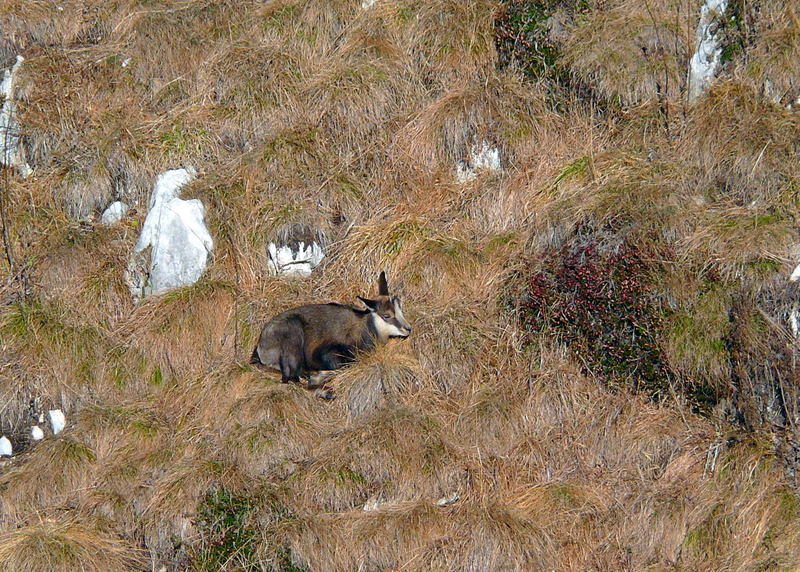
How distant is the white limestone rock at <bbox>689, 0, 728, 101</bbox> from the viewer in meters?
9.36

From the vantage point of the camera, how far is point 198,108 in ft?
33.5

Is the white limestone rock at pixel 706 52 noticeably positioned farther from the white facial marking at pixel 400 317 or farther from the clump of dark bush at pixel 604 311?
the white facial marking at pixel 400 317

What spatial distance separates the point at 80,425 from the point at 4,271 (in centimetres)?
215

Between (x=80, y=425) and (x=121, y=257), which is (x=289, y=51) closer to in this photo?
(x=121, y=257)

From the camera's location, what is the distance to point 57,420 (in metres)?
8.50

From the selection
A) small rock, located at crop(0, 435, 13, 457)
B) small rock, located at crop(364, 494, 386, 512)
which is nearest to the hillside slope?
small rock, located at crop(364, 494, 386, 512)

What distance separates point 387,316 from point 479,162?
219 cm

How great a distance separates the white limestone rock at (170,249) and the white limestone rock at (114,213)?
514 millimetres

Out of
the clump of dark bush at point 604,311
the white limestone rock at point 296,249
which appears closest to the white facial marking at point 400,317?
the clump of dark bush at point 604,311

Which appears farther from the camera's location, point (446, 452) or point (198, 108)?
point (198, 108)

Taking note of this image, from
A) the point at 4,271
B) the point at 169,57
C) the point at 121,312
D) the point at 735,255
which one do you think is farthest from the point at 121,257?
the point at 735,255

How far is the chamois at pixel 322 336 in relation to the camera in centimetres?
834

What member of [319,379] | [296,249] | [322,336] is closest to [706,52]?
[296,249]

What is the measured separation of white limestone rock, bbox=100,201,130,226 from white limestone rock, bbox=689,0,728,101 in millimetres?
5984
